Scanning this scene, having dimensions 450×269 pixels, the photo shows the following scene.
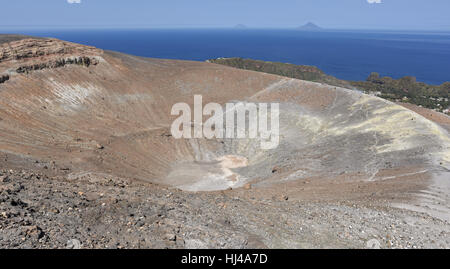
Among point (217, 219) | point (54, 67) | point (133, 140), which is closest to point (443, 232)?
point (217, 219)

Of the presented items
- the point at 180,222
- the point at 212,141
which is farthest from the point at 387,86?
the point at 180,222

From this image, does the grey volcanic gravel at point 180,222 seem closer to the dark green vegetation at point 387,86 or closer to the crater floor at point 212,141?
the crater floor at point 212,141

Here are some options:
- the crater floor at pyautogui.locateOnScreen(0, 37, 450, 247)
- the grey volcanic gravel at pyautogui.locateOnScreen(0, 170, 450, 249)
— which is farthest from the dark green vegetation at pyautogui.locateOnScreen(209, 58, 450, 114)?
the grey volcanic gravel at pyautogui.locateOnScreen(0, 170, 450, 249)

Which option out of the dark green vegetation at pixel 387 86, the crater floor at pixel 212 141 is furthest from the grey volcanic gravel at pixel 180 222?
the dark green vegetation at pixel 387 86

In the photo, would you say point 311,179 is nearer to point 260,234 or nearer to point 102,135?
point 260,234

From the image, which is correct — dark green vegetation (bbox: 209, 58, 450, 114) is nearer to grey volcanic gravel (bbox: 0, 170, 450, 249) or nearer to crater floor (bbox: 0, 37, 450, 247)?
crater floor (bbox: 0, 37, 450, 247)

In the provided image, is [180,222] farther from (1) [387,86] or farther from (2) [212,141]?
(1) [387,86]
